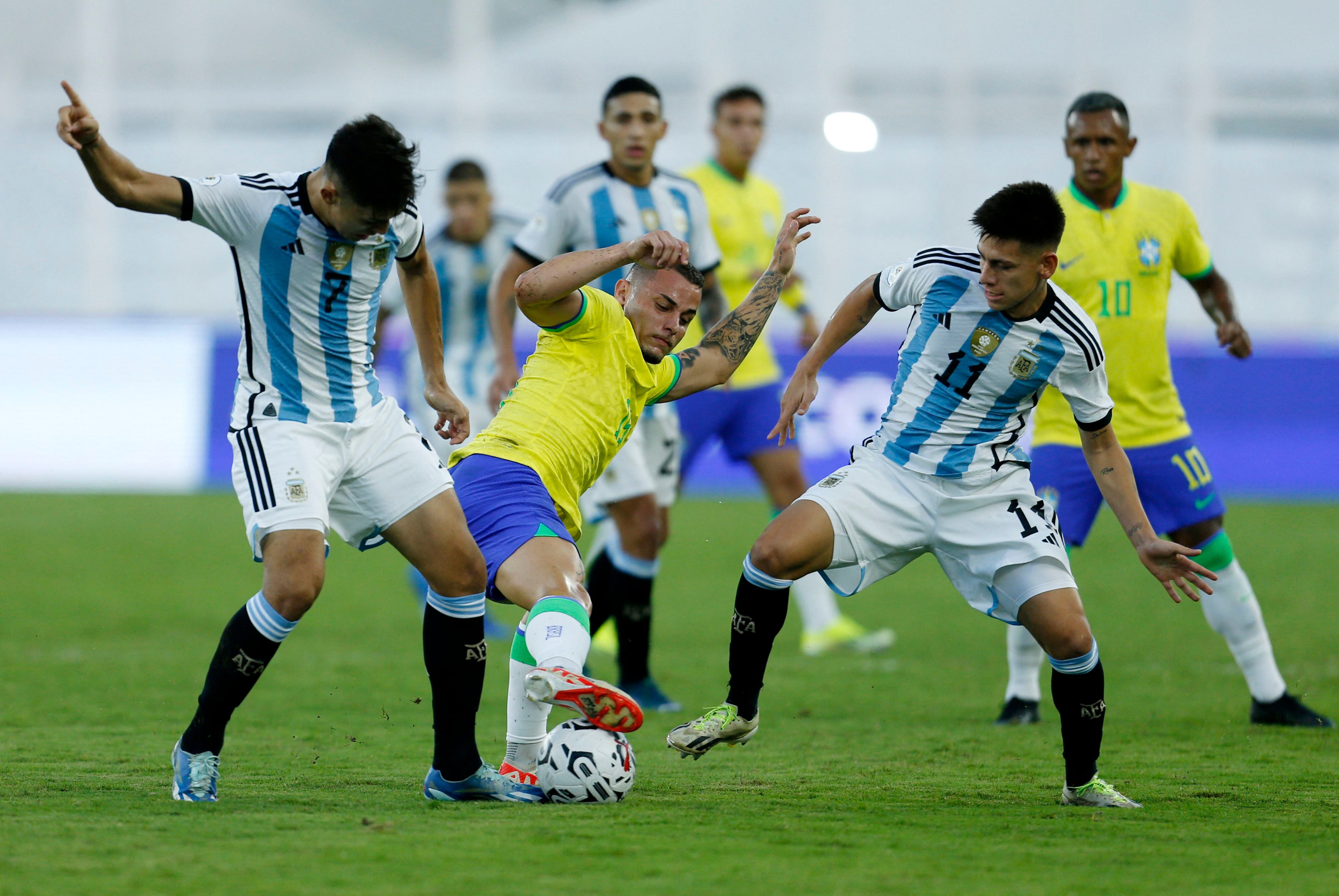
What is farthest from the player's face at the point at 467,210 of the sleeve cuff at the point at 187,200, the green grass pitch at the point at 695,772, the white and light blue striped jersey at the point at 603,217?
the sleeve cuff at the point at 187,200

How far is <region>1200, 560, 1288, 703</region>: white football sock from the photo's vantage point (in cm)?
651

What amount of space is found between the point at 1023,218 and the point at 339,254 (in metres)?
2.09

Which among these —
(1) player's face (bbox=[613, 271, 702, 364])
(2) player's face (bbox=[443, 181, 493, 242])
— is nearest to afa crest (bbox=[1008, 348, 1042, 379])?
(1) player's face (bbox=[613, 271, 702, 364])

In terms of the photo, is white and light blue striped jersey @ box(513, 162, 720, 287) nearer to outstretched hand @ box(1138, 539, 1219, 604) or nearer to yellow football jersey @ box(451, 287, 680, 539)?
yellow football jersey @ box(451, 287, 680, 539)

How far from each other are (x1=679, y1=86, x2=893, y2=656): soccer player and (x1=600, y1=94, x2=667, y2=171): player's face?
875 mm

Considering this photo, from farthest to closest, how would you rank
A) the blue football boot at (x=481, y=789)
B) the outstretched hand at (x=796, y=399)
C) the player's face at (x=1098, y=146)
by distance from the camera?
the player's face at (x=1098, y=146)
the outstretched hand at (x=796, y=399)
the blue football boot at (x=481, y=789)

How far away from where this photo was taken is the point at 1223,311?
22.5 ft

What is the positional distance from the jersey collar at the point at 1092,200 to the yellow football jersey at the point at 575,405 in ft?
7.72

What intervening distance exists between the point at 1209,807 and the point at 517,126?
63.7ft

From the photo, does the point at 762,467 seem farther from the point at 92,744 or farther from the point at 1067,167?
the point at 1067,167

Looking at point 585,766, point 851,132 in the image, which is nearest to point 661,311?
point 585,766

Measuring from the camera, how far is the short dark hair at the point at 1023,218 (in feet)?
15.6

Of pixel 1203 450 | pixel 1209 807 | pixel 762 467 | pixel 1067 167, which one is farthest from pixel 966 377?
pixel 1067 167

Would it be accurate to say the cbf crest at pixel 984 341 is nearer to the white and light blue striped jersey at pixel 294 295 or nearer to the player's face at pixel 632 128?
the white and light blue striped jersey at pixel 294 295
